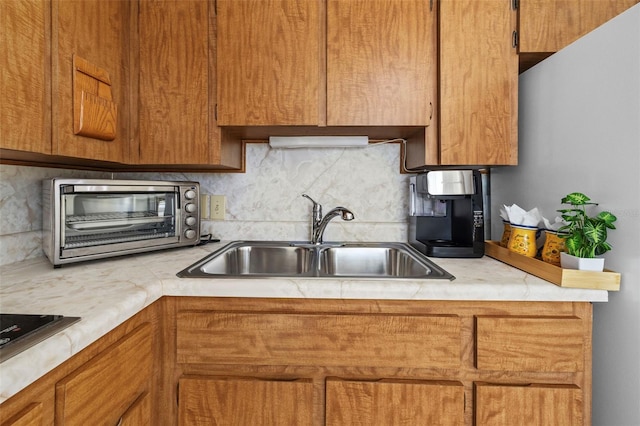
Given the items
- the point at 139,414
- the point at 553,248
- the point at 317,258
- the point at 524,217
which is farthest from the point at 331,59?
the point at 139,414

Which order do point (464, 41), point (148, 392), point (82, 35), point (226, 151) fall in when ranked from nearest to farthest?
point (148, 392) < point (82, 35) < point (464, 41) < point (226, 151)

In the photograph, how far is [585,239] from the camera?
0.96m

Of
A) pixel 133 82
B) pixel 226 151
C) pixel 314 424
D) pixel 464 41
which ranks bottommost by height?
pixel 314 424

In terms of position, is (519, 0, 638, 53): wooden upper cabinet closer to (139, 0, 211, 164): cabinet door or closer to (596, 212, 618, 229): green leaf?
(596, 212, 618, 229): green leaf

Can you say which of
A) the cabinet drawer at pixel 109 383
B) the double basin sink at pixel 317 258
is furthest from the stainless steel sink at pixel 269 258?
the cabinet drawer at pixel 109 383

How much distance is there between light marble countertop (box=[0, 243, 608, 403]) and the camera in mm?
744

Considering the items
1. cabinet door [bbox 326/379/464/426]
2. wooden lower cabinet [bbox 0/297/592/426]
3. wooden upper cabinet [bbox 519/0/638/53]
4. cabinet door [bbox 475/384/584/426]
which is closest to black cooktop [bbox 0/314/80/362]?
wooden lower cabinet [bbox 0/297/592/426]

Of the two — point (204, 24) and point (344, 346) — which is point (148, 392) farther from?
point (204, 24)

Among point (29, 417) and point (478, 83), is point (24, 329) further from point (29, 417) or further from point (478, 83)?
point (478, 83)

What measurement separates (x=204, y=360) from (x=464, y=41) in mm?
1420

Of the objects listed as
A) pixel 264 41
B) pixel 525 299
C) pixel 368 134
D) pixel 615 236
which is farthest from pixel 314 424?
pixel 264 41

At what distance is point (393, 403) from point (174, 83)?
1353mm

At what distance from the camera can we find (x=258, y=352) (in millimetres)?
971

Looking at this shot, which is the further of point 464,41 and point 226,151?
point 226,151
